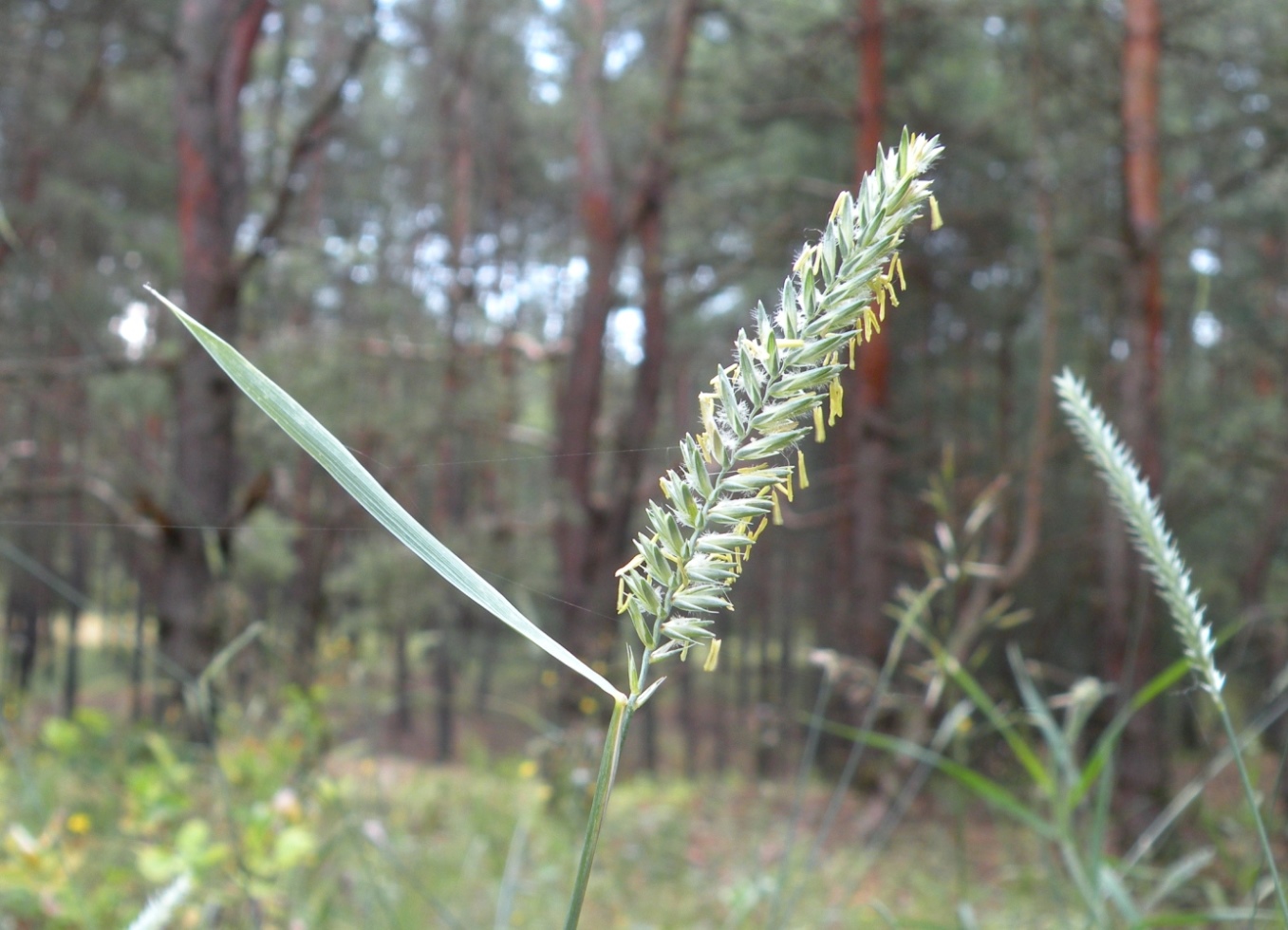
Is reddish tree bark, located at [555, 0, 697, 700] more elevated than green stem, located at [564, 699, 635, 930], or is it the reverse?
reddish tree bark, located at [555, 0, 697, 700]

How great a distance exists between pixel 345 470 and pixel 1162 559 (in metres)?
0.53

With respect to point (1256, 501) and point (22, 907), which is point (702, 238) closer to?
point (1256, 501)

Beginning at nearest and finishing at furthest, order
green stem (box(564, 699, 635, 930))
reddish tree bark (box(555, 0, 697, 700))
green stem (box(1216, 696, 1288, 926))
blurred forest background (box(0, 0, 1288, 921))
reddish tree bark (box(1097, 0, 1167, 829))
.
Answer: green stem (box(564, 699, 635, 930))
green stem (box(1216, 696, 1288, 926))
blurred forest background (box(0, 0, 1288, 921))
reddish tree bark (box(1097, 0, 1167, 829))
reddish tree bark (box(555, 0, 697, 700))

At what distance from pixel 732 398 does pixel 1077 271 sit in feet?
44.3

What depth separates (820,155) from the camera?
1259cm

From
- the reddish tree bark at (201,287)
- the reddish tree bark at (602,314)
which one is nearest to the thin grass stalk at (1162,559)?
the reddish tree bark at (201,287)

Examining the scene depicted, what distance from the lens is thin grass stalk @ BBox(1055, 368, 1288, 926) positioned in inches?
25.6

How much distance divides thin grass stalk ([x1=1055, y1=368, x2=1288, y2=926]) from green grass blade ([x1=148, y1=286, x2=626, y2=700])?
16.4 inches

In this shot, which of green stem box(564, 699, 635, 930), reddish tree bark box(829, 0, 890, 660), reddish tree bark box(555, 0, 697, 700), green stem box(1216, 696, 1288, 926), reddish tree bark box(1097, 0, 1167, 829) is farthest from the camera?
reddish tree bark box(829, 0, 890, 660)

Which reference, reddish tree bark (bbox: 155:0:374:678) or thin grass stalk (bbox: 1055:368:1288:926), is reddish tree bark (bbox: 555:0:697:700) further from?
thin grass stalk (bbox: 1055:368:1288:926)

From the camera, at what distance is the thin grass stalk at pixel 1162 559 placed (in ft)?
2.14

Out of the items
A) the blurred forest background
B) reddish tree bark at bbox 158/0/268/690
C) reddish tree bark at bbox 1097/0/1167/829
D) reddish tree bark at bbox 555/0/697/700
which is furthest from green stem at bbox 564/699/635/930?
reddish tree bark at bbox 555/0/697/700

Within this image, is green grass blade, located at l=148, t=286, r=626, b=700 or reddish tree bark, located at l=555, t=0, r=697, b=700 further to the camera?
reddish tree bark, located at l=555, t=0, r=697, b=700

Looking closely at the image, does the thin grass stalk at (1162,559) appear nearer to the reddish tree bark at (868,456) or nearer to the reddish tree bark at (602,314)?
the reddish tree bark at (602,314)
